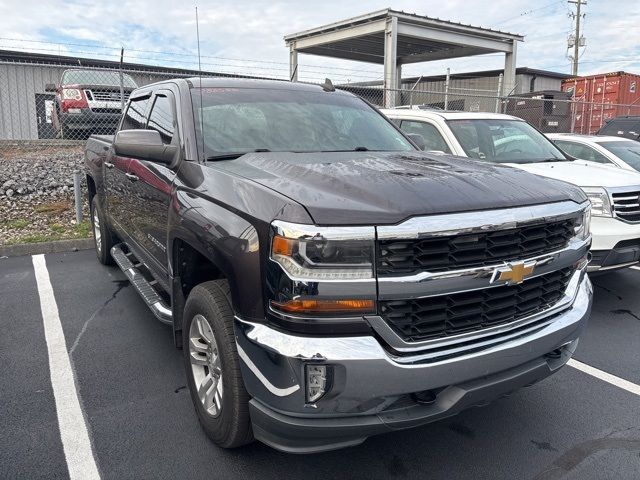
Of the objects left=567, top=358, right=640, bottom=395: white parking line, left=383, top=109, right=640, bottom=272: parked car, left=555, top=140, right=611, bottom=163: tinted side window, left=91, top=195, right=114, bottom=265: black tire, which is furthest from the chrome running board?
left=555, top=140, right=611, bottom=163: tinted side window

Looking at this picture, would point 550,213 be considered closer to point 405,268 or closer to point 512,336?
point 512,336

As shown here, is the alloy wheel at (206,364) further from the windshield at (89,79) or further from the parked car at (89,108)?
the windshield at (89,79)

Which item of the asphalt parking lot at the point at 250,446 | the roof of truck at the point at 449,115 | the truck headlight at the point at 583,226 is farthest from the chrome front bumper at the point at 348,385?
the roof of truck at the point at 449,115

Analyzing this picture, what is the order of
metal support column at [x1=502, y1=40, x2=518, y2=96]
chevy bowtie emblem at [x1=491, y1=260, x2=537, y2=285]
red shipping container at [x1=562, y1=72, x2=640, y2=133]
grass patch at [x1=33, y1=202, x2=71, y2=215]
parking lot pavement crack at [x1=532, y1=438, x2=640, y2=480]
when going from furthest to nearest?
1. red shipping container at [x1=562, y1=72, x2=640, y2=133]
2. metal support column at [x1=502, y1=40, x2=518, y2=96]
3. grass patch at [x1=33, y1=202, x2=71, y2=215]
4. parking lot pavement crack at [x1=532, y1=438, x2=640, y2=480]
5. chevy bowtie emblem at [x1=491, y1=260, x2=537, y2=285]

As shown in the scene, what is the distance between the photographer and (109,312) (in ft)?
15.8

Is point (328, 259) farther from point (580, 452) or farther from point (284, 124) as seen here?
point (580, 452)

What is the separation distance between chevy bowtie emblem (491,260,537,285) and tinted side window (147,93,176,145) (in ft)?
7.01

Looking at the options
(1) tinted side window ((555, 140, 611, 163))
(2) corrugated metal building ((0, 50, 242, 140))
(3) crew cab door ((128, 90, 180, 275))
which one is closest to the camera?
(3) crew cab door ((128, 90, 180, 275))

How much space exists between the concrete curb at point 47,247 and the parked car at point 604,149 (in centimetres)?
733

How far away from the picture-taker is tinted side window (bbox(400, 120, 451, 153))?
6.19 metres

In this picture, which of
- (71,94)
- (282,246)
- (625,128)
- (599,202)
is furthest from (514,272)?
(625,128)

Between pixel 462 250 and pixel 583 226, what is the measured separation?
3.39 ft

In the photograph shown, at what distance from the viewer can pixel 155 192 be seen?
137 inches

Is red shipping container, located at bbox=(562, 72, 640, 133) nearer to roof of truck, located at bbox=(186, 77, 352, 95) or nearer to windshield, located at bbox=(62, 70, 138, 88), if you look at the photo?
windshield, located at bbox=(62, 70, 138, 88)
